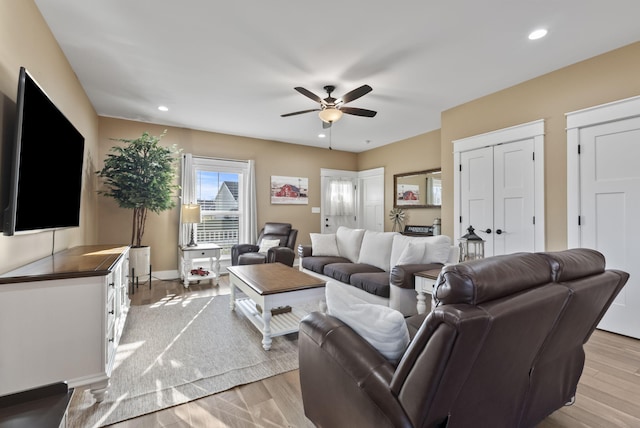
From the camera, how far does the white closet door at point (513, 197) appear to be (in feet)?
11.0

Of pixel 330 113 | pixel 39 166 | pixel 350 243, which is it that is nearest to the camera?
pixel 39 166

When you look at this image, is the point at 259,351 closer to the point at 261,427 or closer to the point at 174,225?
the point at 261,427

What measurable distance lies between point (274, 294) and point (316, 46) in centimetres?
222

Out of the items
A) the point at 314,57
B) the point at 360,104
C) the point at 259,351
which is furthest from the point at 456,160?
the point at 259,351

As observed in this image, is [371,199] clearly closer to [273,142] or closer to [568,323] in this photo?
[273,142]

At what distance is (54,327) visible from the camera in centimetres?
160

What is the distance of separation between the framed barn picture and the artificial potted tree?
7.30ft

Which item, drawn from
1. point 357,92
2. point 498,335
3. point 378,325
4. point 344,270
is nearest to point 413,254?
point 344,270

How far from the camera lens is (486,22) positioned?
2.35 meters

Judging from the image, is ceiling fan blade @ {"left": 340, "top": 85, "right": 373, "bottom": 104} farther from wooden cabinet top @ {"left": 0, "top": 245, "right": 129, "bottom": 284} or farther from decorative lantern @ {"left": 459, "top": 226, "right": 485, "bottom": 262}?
wooden cabinet top @ {"left": 0, "top": 245, "right": 129, "bottom": 284}

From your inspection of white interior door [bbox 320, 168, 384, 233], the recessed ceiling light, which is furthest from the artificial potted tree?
the recessed ceiling light

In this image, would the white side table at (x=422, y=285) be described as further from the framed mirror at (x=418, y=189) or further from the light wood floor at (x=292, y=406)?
the framed mirror at (x=418, y=189)

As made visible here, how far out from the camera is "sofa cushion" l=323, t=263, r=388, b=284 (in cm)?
336

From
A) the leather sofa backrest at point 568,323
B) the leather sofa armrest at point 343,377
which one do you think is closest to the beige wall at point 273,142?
the leather sofa armrest at point 343,377
